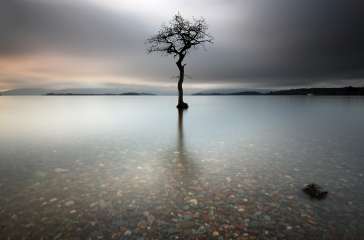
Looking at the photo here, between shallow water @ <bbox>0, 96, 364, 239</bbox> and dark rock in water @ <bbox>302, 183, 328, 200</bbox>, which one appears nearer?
shallow water @ <bbox>0, 96, 364, 239</bbox>

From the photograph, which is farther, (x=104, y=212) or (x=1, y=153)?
(x=1, y=153)

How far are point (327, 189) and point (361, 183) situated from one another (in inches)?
50.3

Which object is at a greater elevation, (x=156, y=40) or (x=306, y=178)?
(x=156, y=40)

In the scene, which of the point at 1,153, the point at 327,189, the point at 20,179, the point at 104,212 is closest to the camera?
the point at 104,212

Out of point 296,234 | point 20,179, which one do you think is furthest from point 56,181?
point 296,234

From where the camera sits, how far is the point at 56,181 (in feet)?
19.9

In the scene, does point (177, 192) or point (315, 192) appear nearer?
Result: point (315, 192)

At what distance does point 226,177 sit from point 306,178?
101 inches

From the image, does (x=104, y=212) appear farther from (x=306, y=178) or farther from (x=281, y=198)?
(x=306, y=178)

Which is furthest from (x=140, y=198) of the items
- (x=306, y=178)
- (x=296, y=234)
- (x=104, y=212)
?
(x=306, y=178)

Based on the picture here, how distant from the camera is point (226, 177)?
652 centimetres

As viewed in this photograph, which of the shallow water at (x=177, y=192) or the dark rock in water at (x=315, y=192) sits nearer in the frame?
the shallow water at (x=177, y=192)

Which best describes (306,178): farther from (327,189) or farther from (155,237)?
(155,237)

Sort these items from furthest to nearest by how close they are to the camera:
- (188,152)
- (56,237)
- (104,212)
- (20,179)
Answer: (188,152), (20,179), (104,212), (56,237)
